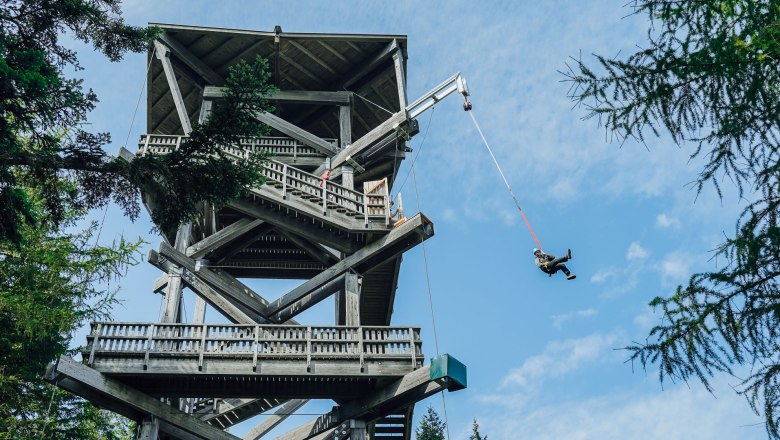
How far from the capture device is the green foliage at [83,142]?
11.6 m

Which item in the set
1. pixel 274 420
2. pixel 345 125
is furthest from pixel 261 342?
pixel 345 125

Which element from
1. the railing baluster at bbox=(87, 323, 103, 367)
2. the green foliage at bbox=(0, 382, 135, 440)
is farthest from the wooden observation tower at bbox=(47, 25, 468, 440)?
the green foliage at bbox=(0, 382, 135, 440)

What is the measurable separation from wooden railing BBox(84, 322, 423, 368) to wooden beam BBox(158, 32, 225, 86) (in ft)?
29.6

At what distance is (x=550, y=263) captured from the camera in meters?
13.9

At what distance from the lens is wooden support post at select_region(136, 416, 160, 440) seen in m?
15.9

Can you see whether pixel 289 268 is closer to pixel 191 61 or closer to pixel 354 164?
pixel 354 164

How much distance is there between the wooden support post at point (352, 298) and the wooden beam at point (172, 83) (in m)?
6.23

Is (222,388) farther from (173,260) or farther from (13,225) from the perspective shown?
(13,225)

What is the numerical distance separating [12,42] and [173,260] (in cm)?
756

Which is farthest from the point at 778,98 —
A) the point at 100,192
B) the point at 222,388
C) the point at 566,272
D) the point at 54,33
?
the point at 222,388

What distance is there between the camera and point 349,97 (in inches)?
901

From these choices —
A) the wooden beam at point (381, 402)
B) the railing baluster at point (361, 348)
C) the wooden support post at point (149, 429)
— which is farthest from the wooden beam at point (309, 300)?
the wooden support post at point (149, 429)

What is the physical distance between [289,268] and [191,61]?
711cm

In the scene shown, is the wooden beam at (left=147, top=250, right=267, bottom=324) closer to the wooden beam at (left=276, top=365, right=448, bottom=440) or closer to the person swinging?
the wooden beam at (left=276, top=365, right=448, bottom=440)
